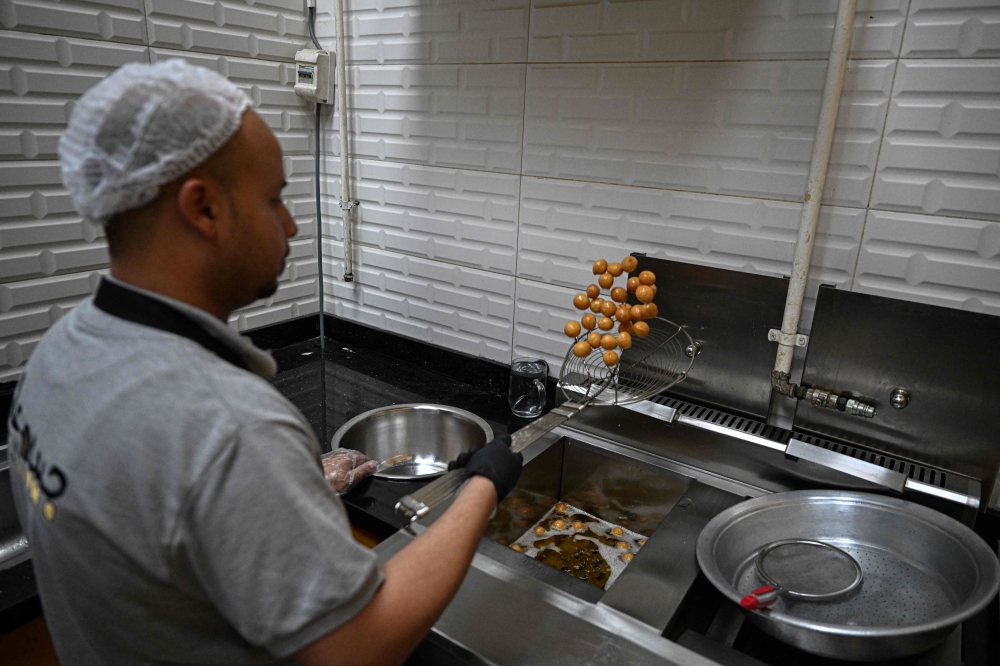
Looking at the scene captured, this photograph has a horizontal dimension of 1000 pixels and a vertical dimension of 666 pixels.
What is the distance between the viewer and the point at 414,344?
1999 millimetres

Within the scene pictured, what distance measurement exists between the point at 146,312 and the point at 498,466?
0.44 meters

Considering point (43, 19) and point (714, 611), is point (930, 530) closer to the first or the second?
point (714, 611)

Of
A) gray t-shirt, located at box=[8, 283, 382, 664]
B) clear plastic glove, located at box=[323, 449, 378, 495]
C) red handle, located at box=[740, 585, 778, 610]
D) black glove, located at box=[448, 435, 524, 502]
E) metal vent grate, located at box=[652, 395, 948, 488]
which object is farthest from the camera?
clear plastic glove, located at box=[323, 449, 378, 495]

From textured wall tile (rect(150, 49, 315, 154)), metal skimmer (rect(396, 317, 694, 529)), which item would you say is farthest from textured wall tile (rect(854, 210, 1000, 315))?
textured wall tile (rect(150, 49, 315, 154))

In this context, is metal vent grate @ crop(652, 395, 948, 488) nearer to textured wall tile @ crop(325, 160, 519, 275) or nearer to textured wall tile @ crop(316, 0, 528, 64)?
textured wall tile @ crop(325, 160, 519, 275)

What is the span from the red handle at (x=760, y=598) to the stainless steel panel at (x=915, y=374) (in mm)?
480

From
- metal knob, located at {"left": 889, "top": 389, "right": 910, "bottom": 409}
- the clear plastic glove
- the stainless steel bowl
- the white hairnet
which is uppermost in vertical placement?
the white hairnet

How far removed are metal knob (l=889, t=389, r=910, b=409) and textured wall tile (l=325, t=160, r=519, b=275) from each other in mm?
909

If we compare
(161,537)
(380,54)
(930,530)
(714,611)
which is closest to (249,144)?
(161,537)

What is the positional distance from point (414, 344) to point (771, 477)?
109cm

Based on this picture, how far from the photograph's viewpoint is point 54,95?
1.48m

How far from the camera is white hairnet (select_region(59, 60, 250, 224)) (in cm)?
55

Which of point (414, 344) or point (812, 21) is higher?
point (812, 21)

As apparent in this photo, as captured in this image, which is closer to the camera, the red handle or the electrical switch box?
the red handle
